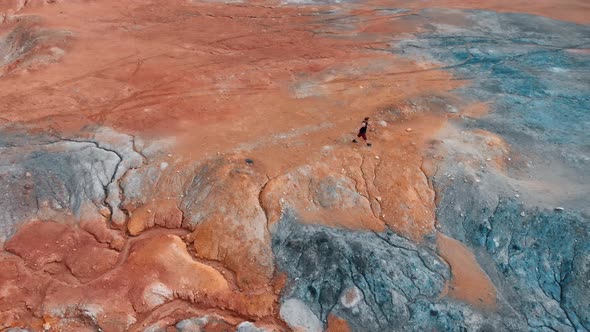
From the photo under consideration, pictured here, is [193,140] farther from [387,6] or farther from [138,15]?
[387,6]

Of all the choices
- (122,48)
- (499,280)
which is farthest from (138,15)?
(499,280)

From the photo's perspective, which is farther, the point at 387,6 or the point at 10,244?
the point at 387,6

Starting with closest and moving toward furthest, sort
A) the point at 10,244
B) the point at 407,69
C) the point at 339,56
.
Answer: the point at 10,244 → the point at 407,69 → the point at 339,56

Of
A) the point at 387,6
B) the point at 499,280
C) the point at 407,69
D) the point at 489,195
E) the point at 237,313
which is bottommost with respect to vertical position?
the point at 237,313

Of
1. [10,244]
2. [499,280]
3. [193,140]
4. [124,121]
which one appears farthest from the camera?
[124,121]

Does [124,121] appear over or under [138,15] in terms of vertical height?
under

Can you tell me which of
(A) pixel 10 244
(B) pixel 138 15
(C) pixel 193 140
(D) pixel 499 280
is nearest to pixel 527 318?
(D) pixel 499 280
